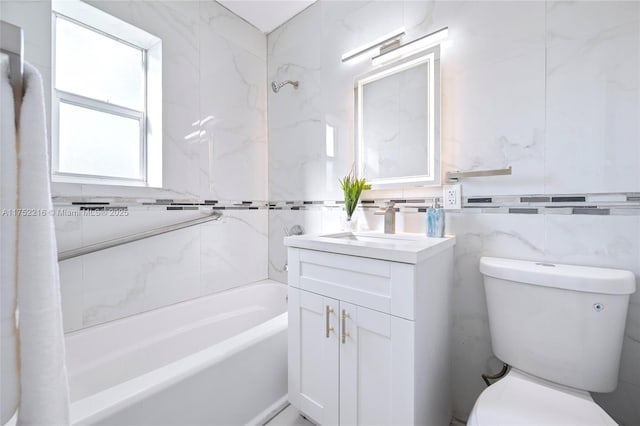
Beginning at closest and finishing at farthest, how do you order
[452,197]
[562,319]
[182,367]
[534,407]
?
[534,407], [562,319], [182,367], [452,197]

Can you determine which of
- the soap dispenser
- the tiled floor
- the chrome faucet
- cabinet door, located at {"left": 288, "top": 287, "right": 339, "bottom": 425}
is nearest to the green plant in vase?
the chrome faucet

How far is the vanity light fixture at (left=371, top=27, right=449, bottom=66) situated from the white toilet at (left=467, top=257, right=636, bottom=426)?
1.14 meters

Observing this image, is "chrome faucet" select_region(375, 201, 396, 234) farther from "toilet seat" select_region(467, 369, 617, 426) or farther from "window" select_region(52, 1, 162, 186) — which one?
"window" select_region(52, 1, 162, 186)

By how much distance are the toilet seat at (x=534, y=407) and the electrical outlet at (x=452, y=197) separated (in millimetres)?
727

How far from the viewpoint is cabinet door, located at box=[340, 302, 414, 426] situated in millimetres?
932

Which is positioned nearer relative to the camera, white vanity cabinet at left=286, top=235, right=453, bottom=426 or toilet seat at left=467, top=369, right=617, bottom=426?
toilet seat at left=467, top=369, right=617, bottom=426

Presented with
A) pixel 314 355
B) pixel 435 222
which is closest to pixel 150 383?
pixel 314 355

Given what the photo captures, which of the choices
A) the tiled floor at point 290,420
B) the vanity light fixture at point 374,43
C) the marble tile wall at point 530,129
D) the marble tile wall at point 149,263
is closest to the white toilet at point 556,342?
the marble tile wall at point 530,129

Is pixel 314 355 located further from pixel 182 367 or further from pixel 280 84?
pixel 280 84

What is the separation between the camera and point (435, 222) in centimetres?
129

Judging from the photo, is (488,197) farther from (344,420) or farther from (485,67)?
(344,420)

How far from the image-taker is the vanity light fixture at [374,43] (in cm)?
151

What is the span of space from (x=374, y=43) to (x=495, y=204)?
44.0 inches

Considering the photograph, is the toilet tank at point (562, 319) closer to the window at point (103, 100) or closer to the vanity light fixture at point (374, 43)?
the vanity light fixture at point (374, 43)
